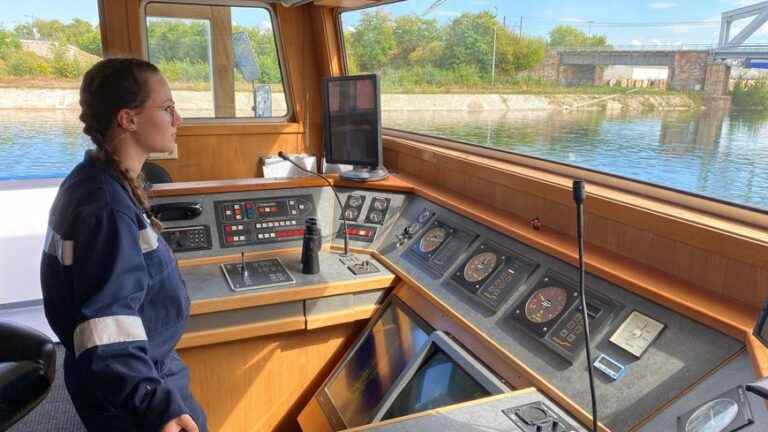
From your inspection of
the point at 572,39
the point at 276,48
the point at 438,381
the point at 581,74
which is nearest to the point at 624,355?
the point at 438,381

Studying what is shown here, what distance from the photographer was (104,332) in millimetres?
1040

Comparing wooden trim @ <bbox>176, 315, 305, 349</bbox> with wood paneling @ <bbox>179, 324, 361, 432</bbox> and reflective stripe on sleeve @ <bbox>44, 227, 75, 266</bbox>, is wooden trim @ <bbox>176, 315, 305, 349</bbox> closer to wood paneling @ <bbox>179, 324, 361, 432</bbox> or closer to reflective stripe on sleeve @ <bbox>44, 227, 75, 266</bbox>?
wood paneling @ <bbox>179, 324, 361, 432</bbox>

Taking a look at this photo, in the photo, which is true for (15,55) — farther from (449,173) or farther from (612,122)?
(612,122)

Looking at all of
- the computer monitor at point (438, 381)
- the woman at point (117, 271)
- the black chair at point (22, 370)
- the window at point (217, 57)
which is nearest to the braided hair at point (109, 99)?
the woman at point (117, 271)

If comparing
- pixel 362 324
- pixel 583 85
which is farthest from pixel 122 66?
pixel 583 85

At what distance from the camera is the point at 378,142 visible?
245cm

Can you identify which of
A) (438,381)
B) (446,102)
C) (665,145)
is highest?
(446,102)

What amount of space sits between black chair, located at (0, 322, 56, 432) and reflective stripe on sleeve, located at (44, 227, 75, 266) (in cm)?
45

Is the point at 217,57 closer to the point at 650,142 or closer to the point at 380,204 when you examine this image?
the point at 380,204

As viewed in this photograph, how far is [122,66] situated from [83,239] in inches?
15.5

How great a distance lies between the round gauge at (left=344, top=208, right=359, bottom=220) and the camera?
2.45 m

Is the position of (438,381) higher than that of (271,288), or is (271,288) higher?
(271,288)

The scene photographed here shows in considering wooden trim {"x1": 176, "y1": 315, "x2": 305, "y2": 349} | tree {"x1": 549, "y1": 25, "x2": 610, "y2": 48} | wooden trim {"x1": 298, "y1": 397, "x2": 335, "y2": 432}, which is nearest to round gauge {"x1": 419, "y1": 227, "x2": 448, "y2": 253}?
wooden trim {"x1": 176, "y1": 315, "x2": 305, "y2": 349}

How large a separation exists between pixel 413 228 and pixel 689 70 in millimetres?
1143
